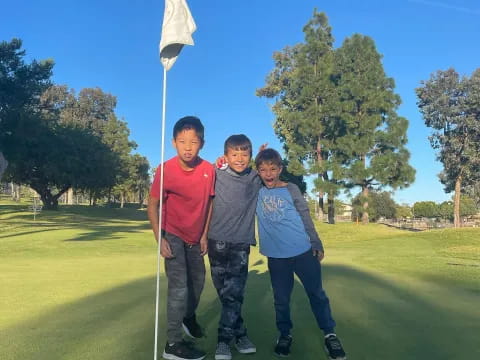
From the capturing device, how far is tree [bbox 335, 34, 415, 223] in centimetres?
3319

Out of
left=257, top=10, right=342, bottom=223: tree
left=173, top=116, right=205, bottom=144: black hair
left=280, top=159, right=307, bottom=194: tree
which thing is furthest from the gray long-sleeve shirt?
left=280, top=159, right=307, bottom=194: tree

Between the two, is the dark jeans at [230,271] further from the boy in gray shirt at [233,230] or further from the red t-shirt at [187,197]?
the red t-shirt at [187,197]

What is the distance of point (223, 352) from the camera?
347cm

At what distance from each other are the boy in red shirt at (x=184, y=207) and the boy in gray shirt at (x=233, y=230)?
0.12 metres

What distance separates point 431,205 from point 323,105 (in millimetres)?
53291

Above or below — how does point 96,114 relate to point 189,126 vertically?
above

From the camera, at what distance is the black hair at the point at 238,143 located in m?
3.96

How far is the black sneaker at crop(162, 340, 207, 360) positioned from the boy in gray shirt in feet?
1.11

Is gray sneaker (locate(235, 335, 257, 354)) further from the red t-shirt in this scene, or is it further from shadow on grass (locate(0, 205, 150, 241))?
shadow on grass (locate(0, 205, 150, 241))

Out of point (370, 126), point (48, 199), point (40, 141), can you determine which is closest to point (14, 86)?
point (40, 141)

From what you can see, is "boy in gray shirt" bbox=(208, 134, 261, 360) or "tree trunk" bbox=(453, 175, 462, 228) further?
"tree trunk" bbox=(453, 175, 462, 228)

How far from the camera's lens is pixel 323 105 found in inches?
1426

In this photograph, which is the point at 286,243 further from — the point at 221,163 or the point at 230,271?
the point at 221,163

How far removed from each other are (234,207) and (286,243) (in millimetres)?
543
